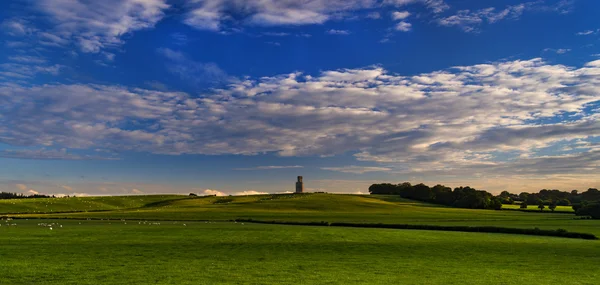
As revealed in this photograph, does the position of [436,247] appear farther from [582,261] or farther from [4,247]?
[4,247]

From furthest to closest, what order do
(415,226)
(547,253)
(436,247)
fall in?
(415,226) → (436,247) → (547,253)

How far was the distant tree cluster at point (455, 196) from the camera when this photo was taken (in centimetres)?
14175

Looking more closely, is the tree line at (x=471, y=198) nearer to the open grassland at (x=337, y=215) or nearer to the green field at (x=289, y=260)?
the open grassland at (x=337, y=215)

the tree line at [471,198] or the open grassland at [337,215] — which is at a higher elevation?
the tree line at [471,198]

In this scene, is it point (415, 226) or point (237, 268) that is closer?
point (237, 268)

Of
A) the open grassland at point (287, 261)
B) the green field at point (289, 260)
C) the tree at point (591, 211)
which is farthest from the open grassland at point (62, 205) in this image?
the tree at point (591, 211)

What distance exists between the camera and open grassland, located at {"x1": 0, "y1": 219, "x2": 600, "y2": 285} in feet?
66.6

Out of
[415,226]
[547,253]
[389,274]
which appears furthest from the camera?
[415,226]

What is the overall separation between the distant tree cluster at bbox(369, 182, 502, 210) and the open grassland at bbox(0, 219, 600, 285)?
110350 mm

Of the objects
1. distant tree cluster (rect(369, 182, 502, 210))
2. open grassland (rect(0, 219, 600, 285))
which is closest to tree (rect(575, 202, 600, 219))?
distant tree cluster (rect(369, 182, 502, 210))

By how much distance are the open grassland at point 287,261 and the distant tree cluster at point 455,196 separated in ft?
362

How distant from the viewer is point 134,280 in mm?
19047

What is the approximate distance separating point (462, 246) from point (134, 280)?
26.9 meters

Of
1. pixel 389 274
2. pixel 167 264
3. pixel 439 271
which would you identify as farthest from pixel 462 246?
pixel 167 264
